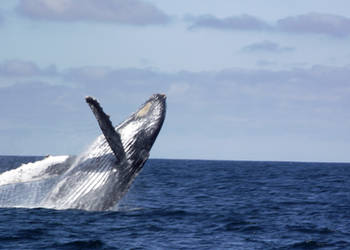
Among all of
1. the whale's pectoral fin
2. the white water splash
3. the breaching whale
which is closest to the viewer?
the whale's pectoral fin

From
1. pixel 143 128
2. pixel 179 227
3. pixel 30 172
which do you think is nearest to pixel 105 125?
pixel 143 128

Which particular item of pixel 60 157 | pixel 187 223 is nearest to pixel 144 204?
pixel 187 223

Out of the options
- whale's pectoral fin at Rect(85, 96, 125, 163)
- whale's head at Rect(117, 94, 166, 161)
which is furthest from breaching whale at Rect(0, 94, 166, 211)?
whale's pectoral fin at Rect(85, 96, 125, 163)

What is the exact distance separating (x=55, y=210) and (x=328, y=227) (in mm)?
6327

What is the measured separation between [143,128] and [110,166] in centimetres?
109

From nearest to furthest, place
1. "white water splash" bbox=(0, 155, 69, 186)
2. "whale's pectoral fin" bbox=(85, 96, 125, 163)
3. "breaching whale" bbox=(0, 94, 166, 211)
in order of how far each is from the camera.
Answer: "whale's pectoral fin" bbox=(85, 96, 125, 163) → "white water splash" bbox=(0, 155, 69, 186) → "breaching whale" bbox=(0, 94, 166, 211)

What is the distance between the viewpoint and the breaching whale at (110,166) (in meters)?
14.5

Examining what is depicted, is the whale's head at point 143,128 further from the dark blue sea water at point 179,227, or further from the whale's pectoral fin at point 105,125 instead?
the dark blue sea water at point 179,227

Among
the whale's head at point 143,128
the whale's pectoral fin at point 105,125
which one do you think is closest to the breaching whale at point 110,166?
the whale's head at point 143,128

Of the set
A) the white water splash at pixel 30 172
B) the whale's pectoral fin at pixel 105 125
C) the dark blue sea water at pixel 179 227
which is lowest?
the dark blue sea water at pixel 179 227

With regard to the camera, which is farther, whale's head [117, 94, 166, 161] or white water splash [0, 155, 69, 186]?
whale's head [117, 94, 166, 161]

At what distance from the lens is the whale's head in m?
14.6

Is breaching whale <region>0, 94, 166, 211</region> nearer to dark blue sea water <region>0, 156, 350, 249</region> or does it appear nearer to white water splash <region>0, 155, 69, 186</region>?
white water splash <region>0, 155, 69, 186</region>

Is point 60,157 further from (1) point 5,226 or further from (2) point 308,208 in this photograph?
(2) point 308,208
